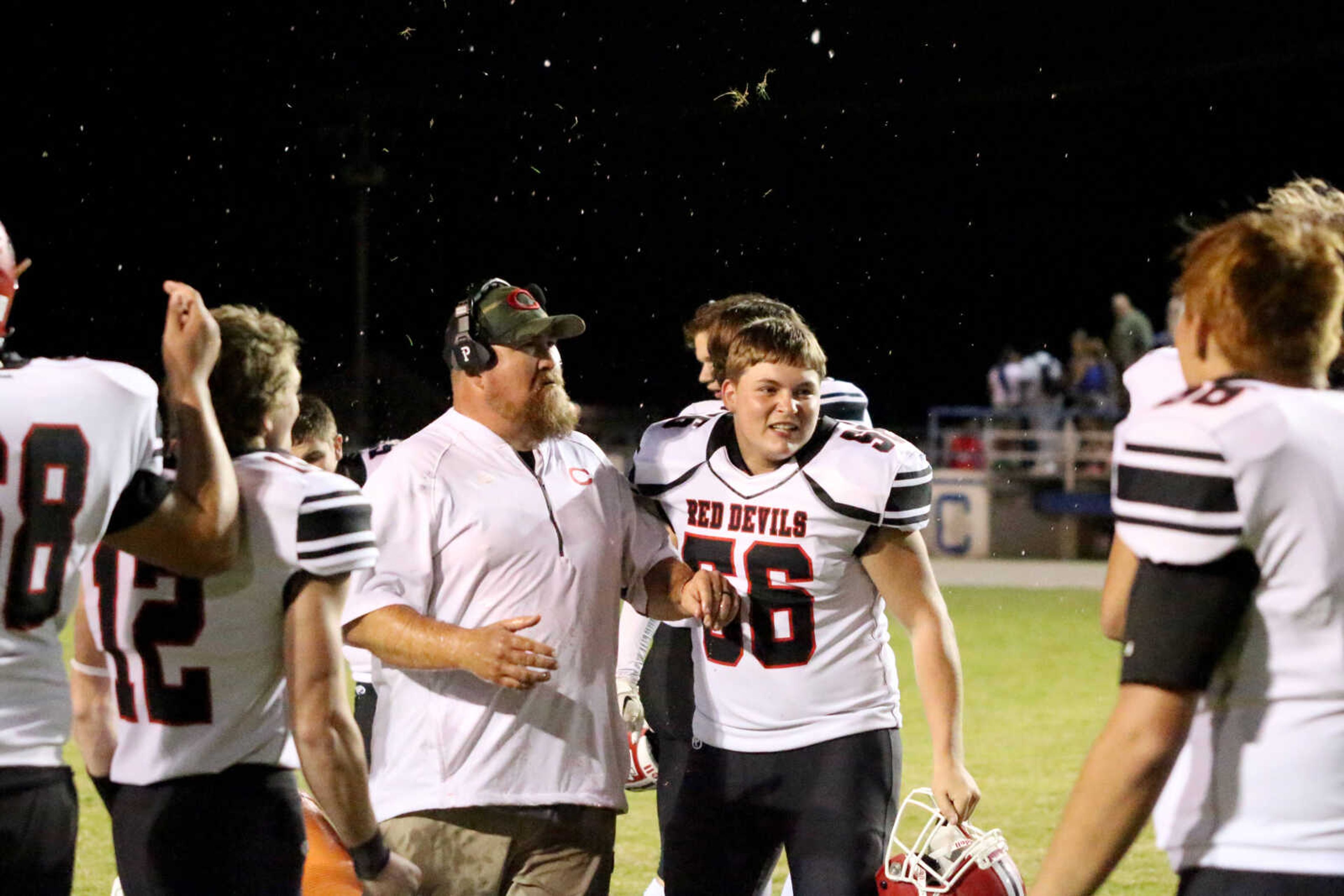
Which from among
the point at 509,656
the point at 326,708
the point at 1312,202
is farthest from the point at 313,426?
the point at 1312,202

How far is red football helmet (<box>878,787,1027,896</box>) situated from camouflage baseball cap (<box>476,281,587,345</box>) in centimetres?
136

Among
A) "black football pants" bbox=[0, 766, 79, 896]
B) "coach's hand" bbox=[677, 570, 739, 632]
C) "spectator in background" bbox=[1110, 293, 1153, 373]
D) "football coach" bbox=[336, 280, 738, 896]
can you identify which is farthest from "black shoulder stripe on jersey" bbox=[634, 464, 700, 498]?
"spectator in background" bbox=[1110, 293, 1153, 373]

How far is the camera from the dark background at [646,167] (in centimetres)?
2281

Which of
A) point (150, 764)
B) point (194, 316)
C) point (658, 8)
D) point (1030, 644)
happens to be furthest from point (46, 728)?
point (658, 8)

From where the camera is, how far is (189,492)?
2.39 metres

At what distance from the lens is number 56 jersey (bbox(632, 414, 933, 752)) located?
3549mm

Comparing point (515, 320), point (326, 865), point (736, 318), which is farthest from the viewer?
point (736, 318)

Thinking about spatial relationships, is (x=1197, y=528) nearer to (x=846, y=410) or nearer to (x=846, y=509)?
(x=846, y=509)

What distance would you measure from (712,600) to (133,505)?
1.26m

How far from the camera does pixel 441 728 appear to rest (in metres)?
3.17

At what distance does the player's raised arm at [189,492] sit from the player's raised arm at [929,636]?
1.65 metres

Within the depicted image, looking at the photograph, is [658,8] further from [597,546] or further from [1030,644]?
[597,546]

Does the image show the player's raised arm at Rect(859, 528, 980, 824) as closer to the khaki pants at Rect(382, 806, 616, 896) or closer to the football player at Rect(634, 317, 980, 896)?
the football player at Rect(634, 317, 980, 896)

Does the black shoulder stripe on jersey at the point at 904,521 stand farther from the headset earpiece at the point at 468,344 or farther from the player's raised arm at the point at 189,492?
the player's raised arm at the point at 189,492
